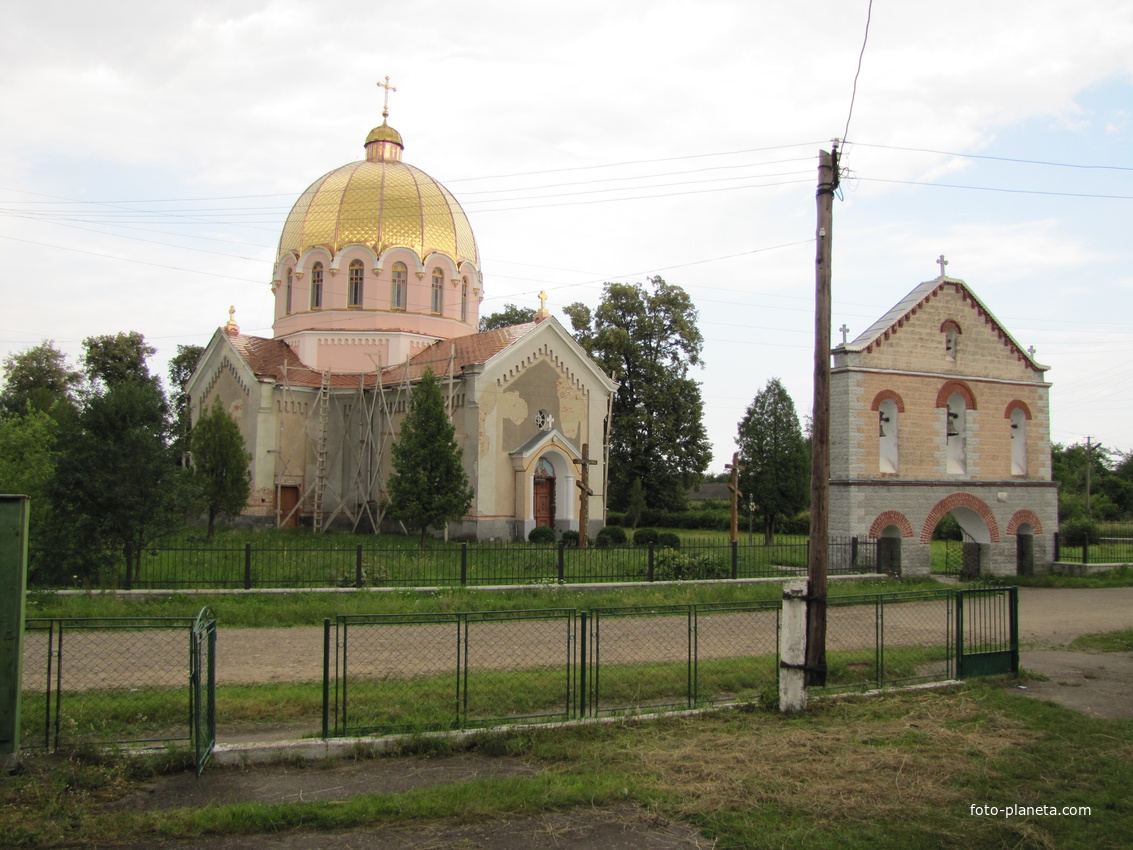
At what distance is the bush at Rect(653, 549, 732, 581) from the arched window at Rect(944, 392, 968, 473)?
7.23m

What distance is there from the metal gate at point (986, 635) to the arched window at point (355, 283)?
25.4 meters

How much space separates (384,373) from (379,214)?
6.27 metres

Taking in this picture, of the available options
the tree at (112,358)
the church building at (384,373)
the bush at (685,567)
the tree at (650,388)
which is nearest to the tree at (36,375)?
the tree at (112,358)

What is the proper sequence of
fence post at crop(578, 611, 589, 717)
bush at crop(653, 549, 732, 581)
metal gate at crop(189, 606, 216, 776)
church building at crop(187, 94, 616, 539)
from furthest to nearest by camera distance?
church building at crop(187, 94, 616, 539), bush at crop(653, 549, 732, 581), fence post at crop(578, 611, 589, 717), metal gate at crop(189, 606, 216, 776)

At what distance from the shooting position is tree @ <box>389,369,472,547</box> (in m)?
22.6

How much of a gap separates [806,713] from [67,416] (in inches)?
527

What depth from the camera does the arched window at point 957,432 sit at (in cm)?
2175

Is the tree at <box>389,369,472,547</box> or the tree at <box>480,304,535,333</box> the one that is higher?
the tree at <box>480,304,535,333</box>

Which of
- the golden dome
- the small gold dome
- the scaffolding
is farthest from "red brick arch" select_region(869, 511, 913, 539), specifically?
the small gold dome

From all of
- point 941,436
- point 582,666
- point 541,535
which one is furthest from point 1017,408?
point 582,666

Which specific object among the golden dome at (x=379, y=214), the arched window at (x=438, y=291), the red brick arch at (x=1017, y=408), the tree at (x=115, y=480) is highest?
the golden dome at (x=379, y=214)

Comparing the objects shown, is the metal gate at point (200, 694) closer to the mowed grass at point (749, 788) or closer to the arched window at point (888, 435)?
the mowed grass at point (749, 788)

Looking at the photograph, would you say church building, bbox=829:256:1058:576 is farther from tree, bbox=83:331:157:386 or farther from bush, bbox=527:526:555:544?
tree, bbox=83:331:157:386

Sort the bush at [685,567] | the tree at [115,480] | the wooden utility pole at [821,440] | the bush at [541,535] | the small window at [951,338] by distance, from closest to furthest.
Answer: the wooden utility pole at [821,440] < the tree at [115,480] < the bush at [685,567] < the small window at [951,338] < the bush at [541,535]
